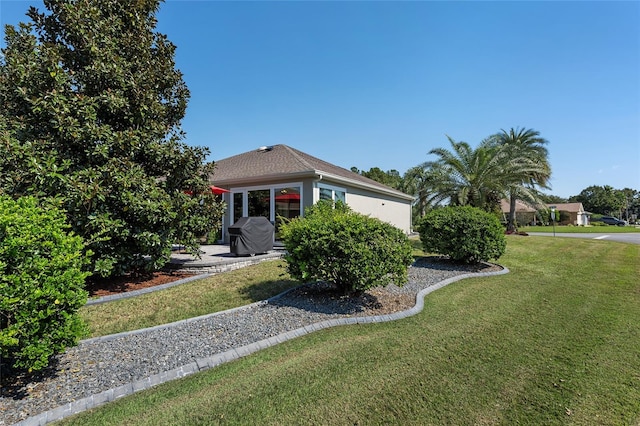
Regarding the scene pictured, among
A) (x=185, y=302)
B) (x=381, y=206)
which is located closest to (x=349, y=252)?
(x=185, y=302)

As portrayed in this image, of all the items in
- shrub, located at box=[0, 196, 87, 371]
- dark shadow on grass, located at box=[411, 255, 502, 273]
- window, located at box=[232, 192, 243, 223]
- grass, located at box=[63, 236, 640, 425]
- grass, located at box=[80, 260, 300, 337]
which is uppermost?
window, located at box=[232, 192, 243, 223]

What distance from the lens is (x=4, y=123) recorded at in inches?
244

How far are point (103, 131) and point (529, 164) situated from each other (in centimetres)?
1871

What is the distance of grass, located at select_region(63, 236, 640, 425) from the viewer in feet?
8.32

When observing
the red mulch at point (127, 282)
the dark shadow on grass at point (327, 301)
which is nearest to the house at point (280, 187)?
the red mulch at point (127, 282)

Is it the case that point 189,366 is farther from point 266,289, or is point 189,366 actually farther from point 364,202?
point 364,202

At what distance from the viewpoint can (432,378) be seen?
3.08 metres

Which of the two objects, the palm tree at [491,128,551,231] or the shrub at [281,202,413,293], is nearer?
the shrub at [281,202,413,293]

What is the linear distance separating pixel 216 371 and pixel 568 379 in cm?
379

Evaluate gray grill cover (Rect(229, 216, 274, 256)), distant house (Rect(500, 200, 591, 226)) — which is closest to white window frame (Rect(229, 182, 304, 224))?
gray grill cover (Rect(229, 216, 274, 256))

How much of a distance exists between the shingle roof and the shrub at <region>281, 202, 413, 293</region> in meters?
5.77

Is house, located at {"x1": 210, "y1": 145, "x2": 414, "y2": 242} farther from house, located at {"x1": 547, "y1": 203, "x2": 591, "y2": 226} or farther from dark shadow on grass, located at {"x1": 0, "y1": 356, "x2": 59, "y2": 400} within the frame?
house, located at {"x1": 547, "y1": 203, "x2": 591, "y2": 226}

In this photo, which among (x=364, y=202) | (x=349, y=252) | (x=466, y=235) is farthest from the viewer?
(x=364, y=202)

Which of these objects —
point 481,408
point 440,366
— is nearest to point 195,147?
point 440,366
